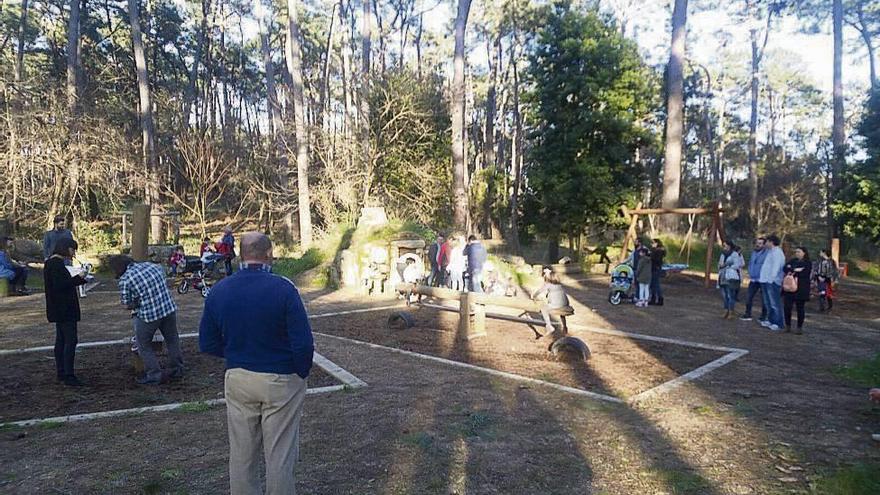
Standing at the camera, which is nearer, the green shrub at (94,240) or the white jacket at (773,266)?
the white jacket at (773,266)

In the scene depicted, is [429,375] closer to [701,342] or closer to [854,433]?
[854,433]

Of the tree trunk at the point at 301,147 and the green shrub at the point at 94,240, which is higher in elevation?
the tree trunk at the point at 301,147

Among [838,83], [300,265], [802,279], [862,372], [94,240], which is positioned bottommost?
[862,372]

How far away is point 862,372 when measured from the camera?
6867 mm

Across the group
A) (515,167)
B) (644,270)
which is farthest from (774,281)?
(515,167)

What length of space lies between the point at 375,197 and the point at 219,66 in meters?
26.0

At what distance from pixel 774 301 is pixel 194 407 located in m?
9.60

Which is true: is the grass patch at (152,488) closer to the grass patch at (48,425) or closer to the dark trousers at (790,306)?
the grass patch at (48,425)

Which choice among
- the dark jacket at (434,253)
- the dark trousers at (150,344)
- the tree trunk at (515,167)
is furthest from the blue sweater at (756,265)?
the tree trunk at (515,167)

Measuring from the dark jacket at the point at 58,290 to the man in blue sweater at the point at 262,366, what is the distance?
13.1ft

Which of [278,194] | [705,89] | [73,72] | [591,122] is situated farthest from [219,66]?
[705,89]

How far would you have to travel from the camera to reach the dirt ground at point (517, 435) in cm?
382

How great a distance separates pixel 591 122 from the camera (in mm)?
21422

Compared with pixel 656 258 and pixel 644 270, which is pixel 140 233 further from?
pixel 656 258
